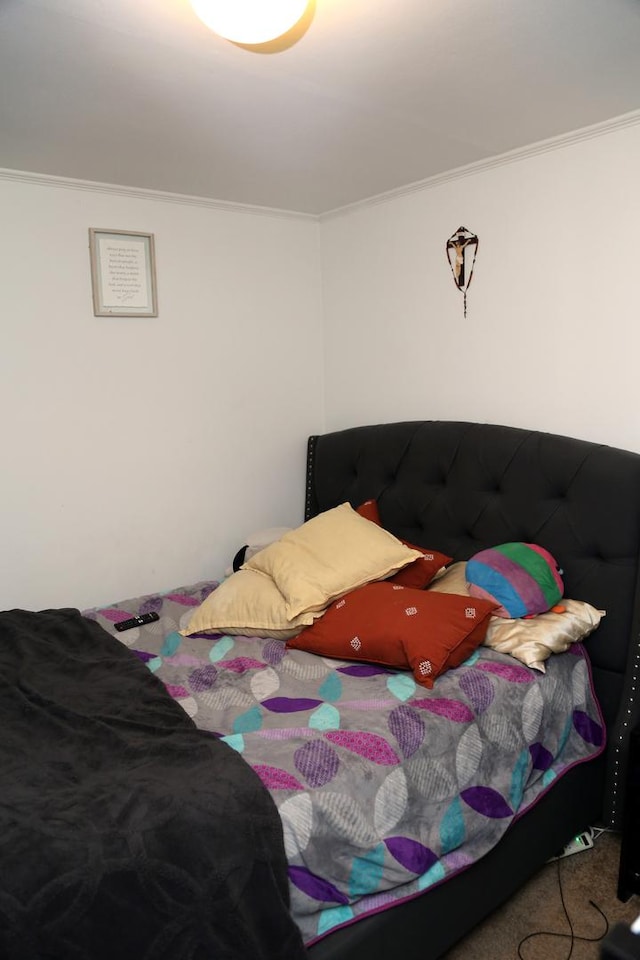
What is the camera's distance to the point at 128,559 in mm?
2871

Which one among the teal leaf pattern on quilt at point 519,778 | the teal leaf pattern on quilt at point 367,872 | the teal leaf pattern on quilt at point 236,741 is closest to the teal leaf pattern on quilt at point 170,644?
the teal leaf pattern on quilt at point 236,741

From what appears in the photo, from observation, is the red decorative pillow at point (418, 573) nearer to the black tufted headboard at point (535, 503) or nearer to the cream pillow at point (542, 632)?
the black tufted headboard at point (535, 503)

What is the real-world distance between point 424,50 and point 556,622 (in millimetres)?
1573

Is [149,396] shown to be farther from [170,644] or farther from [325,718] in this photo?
[325,718]

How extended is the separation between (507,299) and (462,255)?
276mm

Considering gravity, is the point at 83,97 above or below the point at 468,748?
above

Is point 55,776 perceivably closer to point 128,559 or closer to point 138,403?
point 128,559

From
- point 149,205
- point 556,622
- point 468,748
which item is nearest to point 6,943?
point 468,748

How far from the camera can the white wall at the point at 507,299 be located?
2244mm

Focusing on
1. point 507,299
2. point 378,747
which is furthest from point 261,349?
point 378,747

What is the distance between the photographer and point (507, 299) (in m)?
2.55

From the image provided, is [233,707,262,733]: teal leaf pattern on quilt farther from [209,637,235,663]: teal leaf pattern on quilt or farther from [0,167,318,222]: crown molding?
[0,167,318,222]: crown molding

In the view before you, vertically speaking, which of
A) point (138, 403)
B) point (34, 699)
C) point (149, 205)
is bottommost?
point (34, 699)

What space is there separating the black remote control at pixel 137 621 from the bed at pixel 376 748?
31mm
